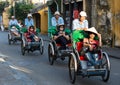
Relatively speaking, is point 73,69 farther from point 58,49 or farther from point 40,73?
point 58,49

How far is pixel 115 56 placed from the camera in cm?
1844

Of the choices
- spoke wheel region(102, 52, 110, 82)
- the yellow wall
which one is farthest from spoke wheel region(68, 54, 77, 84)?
the yellow wall

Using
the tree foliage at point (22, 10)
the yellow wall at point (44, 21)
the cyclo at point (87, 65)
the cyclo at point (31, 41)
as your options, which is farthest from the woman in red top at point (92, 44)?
the tree foliage at point (22, 10)

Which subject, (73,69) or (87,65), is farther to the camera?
(73,69)

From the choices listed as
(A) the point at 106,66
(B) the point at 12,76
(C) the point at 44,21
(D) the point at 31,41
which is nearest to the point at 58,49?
(B) the point at 12,76

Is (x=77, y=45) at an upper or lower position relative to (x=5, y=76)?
upper

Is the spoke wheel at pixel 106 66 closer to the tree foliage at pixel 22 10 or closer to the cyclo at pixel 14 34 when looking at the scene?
the cyclo at pixel 14 34

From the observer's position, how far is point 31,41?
19.0m

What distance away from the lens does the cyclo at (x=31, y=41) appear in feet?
61.9

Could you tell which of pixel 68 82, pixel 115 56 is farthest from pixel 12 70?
pixel 115 56

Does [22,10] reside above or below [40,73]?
above

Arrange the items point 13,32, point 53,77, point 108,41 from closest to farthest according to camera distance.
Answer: point 53,77, point 108,41, point 13,32

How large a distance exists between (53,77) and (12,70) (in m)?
2.14

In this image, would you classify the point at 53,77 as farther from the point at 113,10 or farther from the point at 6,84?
the point at 113,10
